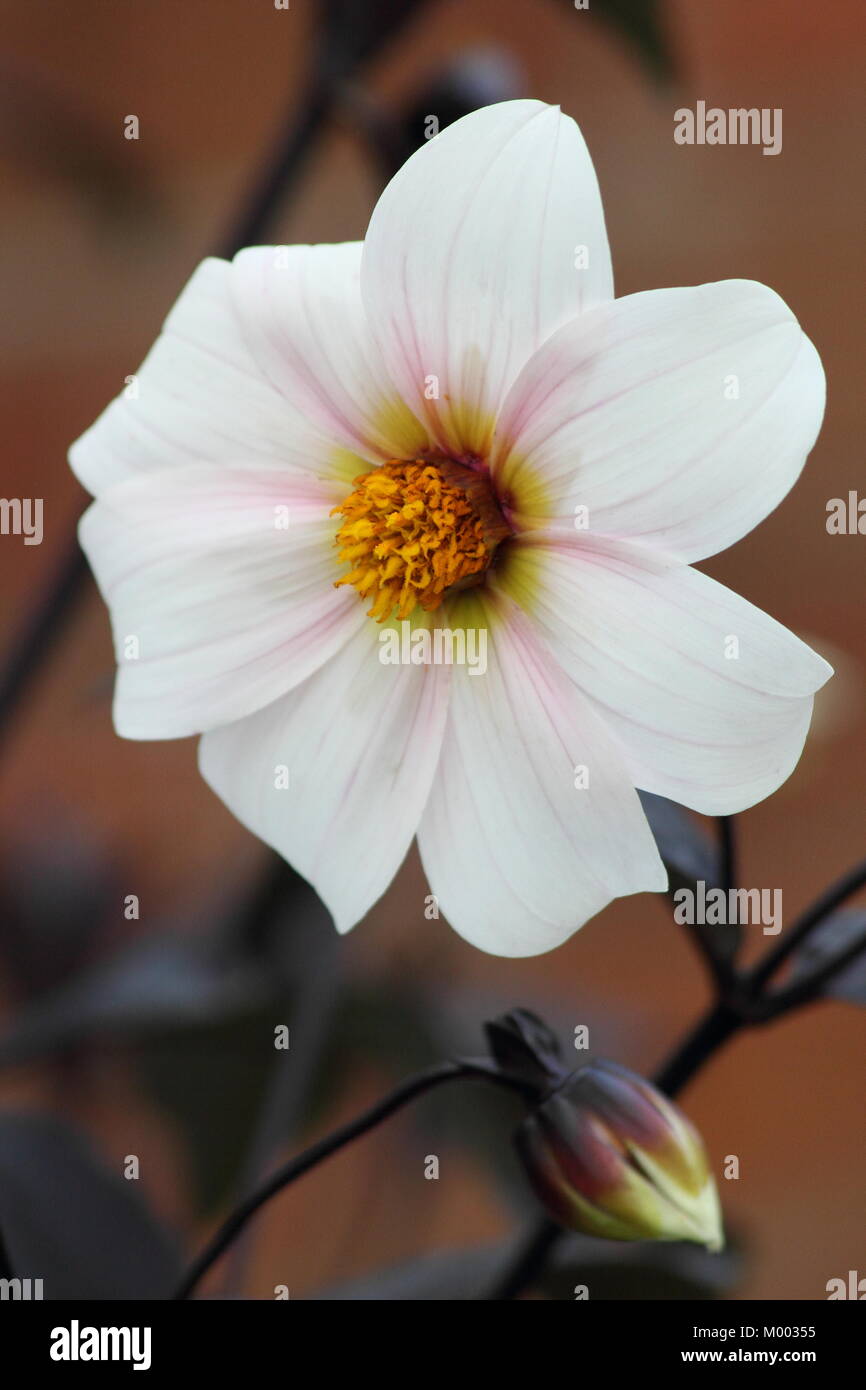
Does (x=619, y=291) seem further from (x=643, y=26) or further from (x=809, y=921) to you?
(x=809, y=921)

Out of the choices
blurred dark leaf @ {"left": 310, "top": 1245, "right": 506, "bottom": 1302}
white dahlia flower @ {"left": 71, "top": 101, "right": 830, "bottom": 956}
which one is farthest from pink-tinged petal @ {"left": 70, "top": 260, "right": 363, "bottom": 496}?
blurred dark leaf @ {"left": 310, "top": 1245, "right": 506, "bottom": 1302}

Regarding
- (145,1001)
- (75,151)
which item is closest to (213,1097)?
(145,1001)

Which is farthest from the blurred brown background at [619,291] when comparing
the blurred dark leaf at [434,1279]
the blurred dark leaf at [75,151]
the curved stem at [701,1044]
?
the curved stem at [701,1044]

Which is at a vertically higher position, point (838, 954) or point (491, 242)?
point (491, 242)

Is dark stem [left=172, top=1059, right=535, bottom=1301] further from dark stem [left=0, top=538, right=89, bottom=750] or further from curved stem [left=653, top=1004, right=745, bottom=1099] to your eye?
dark stem [left=0, top=538, right=89, bottom=750]

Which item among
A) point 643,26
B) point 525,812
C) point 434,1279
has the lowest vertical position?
point 434,1279

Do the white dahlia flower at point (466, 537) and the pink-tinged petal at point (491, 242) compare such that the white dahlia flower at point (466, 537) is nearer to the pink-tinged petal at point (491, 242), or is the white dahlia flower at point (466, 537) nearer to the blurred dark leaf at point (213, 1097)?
the pink-tinged petal at point (491, 242)

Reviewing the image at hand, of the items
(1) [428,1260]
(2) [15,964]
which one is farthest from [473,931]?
(2) [15,964]
